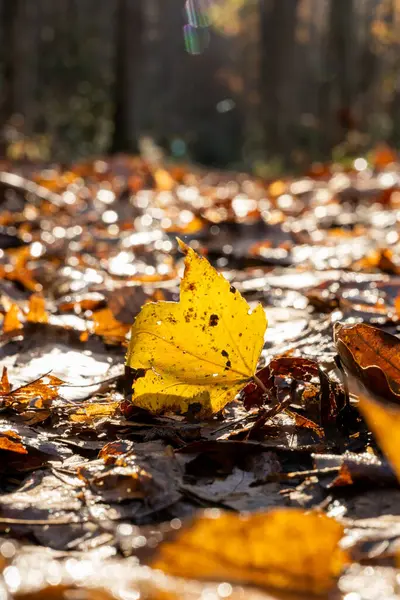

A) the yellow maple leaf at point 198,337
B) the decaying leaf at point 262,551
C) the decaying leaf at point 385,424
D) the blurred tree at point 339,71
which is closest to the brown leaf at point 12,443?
the yellow maple leaf at point 198,337

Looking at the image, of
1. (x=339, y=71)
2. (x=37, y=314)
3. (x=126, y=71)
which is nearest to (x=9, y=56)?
(x=126, y=71)

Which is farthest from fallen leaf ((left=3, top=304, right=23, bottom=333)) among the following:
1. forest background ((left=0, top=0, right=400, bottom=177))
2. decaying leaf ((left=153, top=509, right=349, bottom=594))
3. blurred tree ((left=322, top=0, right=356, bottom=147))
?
blurred tree ((left=322, top=0, right=356, bottom=147))

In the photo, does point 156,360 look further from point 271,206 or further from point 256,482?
point 271,206

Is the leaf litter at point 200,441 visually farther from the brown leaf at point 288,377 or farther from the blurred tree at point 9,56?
the blurred tree at point 9,56

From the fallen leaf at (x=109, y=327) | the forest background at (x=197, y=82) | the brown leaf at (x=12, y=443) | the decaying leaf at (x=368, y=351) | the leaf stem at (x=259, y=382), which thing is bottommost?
the forest background at (x=197, y=82)

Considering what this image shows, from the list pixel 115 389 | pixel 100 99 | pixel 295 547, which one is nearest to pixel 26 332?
pixel 115 389

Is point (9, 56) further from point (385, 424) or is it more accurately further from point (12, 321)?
point (385, 424)

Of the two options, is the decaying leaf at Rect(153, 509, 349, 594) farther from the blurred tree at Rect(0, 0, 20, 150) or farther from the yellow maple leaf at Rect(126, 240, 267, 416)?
the blurred tree at Rect(0, 0, 20, 150)

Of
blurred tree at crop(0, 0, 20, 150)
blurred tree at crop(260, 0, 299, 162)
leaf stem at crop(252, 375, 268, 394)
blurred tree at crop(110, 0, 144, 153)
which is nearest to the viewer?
leaf stem at crop(252, 375, 268, 394)
